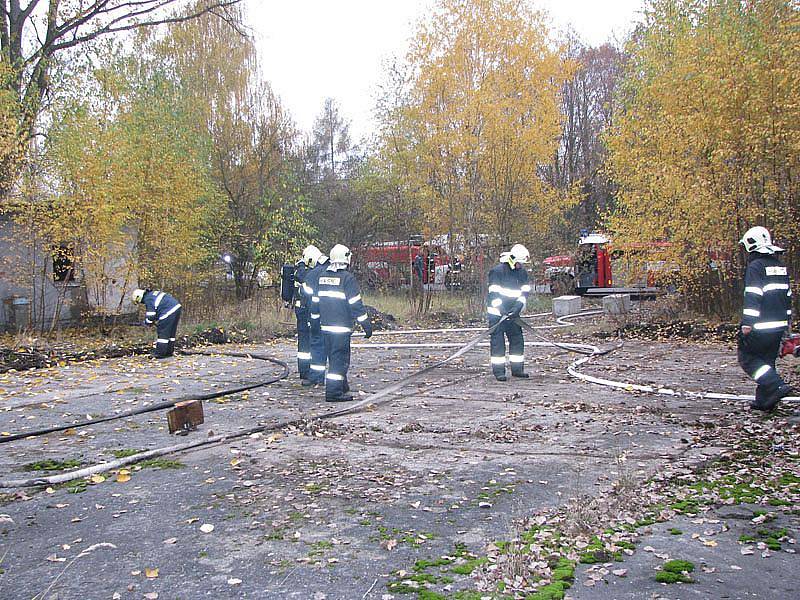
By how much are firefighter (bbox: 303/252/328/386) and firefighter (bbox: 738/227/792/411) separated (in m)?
5.02

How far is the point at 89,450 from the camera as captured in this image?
661 cm

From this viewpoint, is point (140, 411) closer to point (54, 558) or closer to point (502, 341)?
point (54, 558)

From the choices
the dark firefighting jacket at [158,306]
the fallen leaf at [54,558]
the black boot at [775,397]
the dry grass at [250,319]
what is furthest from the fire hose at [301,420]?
the dry grass at [250,319]

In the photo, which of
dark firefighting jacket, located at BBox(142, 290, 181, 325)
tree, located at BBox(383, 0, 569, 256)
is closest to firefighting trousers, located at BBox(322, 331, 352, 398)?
dark firefighting jacket, located at BBox(142, 290, 181, 325)

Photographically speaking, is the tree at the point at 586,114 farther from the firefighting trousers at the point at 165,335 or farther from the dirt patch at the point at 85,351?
the firefighting trousers at the point at 165,335

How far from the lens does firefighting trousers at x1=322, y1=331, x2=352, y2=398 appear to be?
8.65 metres

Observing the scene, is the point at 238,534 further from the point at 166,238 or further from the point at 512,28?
the point at 512,28

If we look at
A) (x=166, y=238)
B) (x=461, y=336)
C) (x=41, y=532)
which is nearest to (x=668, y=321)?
(x=461, y=336)

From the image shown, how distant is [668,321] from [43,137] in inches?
583

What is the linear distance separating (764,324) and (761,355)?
32 centimetres

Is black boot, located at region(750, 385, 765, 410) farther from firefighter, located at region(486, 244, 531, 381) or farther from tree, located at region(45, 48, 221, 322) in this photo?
tree, located at region(45, 48, 221, 322)

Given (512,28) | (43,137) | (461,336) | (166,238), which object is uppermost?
(512,28)

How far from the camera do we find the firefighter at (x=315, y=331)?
31.1 feet

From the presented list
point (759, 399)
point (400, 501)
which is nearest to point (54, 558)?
point (400, 501)
